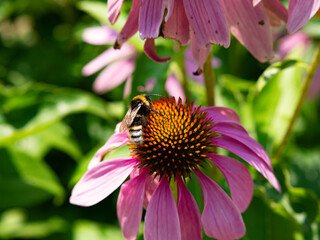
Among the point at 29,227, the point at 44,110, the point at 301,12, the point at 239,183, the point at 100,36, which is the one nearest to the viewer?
the point at 301,12

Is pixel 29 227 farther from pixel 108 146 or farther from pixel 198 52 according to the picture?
pixel 198 52

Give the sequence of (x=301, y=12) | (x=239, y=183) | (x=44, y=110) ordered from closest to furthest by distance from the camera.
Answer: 1. (x=301, y=12)
2. (x=239, y=183)
3. (x=44, y=110)

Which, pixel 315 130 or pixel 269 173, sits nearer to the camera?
pixel 269 173

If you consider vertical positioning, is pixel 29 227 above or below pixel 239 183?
below

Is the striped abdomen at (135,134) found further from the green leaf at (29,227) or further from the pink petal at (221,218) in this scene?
the green leaf at (29,227)

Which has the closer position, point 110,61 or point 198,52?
point 198,52

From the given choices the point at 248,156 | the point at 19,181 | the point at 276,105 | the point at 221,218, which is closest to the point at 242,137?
the point at 248,156

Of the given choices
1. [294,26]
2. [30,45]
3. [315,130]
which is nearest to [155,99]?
[294,26]

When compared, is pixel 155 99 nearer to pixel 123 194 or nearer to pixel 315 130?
pixel 123 194
